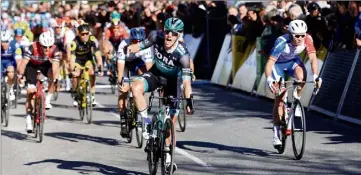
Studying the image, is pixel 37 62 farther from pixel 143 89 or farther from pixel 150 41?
pixel 143 89

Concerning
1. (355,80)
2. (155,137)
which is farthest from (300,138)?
(355,80)

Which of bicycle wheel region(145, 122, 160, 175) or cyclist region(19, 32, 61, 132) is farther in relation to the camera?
cyclist region(19, 32, 61, 132)

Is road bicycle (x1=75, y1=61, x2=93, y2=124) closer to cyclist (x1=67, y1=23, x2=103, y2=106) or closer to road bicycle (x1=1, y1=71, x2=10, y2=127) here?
cyclist (x1=67, y1=23, x2=103, y2=106)

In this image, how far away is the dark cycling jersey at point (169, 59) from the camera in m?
12.0

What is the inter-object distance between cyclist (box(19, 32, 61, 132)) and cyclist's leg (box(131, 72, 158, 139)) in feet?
16.7

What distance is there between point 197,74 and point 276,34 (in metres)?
8.75

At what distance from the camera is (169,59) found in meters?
12.2

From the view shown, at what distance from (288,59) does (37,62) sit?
5161 mm

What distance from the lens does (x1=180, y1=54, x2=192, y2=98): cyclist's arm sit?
11695 mm

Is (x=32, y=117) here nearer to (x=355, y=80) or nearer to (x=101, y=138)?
(x=101, y=138)

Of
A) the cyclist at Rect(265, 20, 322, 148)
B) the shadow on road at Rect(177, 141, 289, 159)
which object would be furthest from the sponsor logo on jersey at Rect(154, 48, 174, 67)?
the shadow on road at Rect(177, 141, 289, 159)

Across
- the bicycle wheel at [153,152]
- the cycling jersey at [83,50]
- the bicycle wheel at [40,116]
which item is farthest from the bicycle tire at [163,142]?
the cycling jersey at [83,50]

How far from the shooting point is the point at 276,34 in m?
20.8

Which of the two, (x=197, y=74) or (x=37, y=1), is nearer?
(x=197, y=74)
